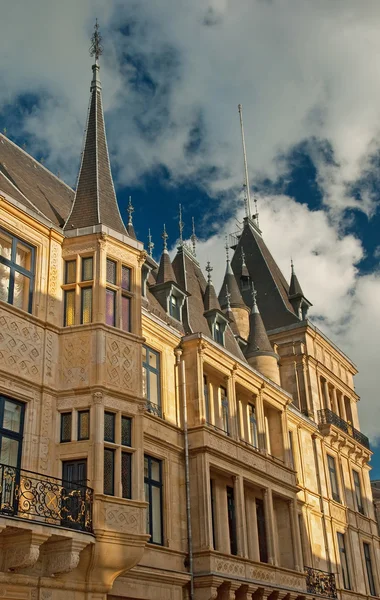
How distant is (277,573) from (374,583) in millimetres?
12611

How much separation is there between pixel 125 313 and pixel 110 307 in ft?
2.03

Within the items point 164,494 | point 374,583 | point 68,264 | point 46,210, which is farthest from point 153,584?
point 374,583

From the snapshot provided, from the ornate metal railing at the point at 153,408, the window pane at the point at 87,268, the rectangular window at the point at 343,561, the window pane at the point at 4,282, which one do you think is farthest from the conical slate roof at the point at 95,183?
the rectangular window at the point at 343,561

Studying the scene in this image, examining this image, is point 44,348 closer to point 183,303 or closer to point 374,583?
point 183,303

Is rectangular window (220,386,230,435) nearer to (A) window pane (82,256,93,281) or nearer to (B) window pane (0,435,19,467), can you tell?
(A) window pane (82,256,93,281)

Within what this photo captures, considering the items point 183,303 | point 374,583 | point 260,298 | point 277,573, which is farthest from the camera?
point 260,298

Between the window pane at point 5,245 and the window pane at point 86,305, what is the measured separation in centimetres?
230

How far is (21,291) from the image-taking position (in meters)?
19.4

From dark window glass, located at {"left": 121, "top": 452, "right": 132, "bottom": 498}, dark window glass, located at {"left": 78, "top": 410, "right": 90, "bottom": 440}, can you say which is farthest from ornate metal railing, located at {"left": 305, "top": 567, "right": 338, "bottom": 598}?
dark window glass, located at {"left": 78, "top": 410, "right": 90, "bottom": 440}

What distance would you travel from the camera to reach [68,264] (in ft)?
69.1

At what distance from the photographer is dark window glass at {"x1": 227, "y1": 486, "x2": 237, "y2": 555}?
85.4 ft

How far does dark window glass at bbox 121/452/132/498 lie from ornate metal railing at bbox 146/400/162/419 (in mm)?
4225

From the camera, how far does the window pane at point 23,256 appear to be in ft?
64.7

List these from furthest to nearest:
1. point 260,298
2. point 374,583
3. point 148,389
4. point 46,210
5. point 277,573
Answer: point 260,298 < point 374,583 < point 277,573 < point 148,389 < point 46,210
